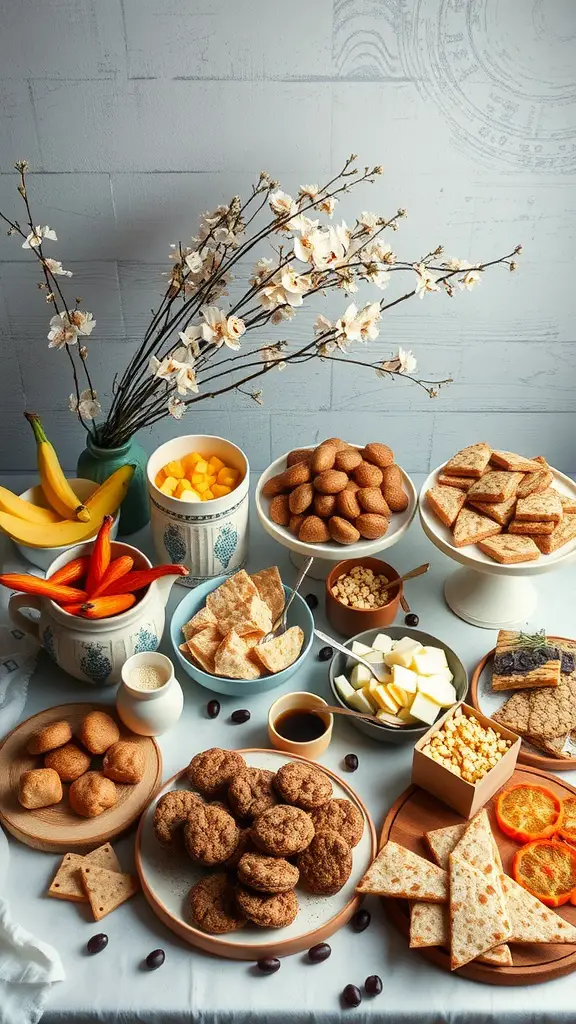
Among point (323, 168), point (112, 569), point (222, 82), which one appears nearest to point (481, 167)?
point (323, 168)

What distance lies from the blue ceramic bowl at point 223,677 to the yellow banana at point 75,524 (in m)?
0.26

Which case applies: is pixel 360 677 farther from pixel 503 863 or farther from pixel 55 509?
pixel 55 509

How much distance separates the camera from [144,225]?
79.0 inches

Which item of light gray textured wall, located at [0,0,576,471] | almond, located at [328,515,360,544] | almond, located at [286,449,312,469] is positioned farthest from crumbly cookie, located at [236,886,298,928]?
light gray textured wall, located at [0,0,576,471]

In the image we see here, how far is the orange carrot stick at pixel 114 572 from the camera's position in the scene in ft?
5.42

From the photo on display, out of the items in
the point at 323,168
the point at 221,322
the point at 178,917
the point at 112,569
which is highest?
the point at 323,168

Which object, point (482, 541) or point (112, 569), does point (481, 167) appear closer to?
point (482, 541)

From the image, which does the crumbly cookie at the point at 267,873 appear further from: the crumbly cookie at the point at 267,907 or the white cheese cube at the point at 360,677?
the white cheese cube at the point at 360,677

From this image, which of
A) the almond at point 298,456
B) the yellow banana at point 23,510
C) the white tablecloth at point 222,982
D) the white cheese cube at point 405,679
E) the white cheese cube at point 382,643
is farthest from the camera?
the almond at point 298,456

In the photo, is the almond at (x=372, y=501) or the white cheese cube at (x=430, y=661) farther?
the almond at (x=372, y=501)

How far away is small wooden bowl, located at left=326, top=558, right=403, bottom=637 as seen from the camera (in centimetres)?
179

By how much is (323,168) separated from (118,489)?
0.84 m

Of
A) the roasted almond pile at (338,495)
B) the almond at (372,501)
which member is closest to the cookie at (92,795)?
the roasted almond pile at (338,495)

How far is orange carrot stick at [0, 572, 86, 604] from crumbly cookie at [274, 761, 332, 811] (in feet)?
1.61
